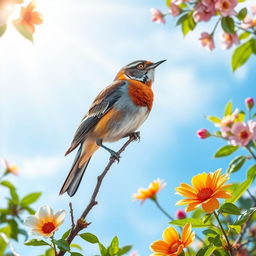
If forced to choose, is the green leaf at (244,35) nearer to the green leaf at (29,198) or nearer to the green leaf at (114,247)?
the green leaf at (29,198)

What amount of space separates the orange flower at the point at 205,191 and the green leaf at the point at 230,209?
0.07ft

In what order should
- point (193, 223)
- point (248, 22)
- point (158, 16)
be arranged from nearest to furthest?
point (193, 223)
point (248, 22)
point (158, 16)

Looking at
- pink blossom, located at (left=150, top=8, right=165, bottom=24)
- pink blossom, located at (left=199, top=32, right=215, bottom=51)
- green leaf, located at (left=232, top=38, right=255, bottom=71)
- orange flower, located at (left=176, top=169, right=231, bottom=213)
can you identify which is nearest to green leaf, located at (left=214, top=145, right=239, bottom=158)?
green leaf, located at (left=232, top=38, right=255, bottom=71)

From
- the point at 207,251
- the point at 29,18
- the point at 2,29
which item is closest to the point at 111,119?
the point at 29,18

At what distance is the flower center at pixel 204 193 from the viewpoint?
5.10ft

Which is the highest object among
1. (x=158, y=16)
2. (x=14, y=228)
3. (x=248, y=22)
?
(x=158, y=16)

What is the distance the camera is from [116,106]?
3914mm

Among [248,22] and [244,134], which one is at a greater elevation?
[248,22]

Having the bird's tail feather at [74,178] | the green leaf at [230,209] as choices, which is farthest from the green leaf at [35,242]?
the bird's tail feather at [74,178]

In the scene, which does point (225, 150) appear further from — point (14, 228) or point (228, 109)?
point (14, 228)

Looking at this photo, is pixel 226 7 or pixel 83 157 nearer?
pixel 226 7

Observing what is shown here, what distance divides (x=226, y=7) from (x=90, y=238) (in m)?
2.25

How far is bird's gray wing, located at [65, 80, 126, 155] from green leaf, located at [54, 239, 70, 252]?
7.13 feet

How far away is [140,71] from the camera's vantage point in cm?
455
